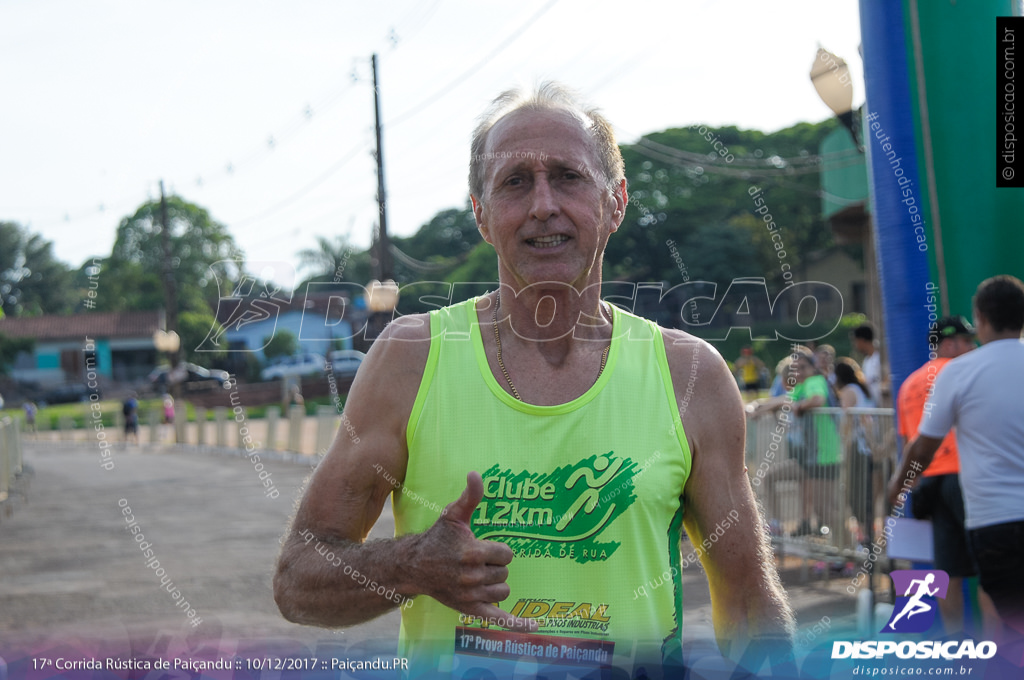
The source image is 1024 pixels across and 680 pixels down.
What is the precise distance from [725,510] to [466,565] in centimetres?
59

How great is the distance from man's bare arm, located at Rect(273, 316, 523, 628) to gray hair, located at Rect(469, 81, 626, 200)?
0.38 m

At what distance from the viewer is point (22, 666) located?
130 centimetres

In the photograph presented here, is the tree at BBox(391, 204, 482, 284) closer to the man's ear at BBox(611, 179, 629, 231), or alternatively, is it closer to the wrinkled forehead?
the man's ear at BBox(611, 179, 629, 231)

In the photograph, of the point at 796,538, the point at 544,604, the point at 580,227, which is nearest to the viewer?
the point at 544,604

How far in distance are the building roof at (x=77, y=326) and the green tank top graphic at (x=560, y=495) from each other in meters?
12.5

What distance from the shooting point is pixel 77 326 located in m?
13.9

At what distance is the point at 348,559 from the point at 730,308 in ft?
5.63

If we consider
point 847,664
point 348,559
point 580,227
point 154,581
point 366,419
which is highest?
point 580,227

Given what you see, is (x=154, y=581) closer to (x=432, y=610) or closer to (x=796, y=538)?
(x=796, y=538)

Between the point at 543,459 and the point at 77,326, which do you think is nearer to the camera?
the point at 543,459

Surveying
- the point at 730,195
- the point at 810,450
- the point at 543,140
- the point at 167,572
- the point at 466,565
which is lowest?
the point at 167,572

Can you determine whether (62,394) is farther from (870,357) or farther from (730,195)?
(870,357)

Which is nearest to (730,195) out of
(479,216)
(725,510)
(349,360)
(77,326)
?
(77,326)

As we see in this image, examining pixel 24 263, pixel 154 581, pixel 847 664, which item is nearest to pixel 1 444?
pixel 24 263
